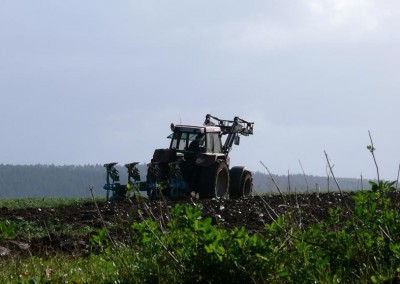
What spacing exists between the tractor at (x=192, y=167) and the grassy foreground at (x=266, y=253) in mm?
15018

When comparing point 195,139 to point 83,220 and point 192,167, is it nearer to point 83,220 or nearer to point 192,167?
point 192,167

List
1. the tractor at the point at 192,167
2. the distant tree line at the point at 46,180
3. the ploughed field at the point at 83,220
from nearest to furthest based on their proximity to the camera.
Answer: the ploughed field at the point at 83,220 → the tractor at the point at 192,167 → the distant tree line at the point at 46,180

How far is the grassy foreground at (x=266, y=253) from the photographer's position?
6531 millimetres

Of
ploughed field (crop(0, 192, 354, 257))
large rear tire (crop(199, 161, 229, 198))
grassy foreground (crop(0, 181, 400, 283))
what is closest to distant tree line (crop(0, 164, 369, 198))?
large rear tire (crop(199, 161, 229, 198))

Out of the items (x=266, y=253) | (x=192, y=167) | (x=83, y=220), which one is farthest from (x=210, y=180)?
(x=266, y=253)

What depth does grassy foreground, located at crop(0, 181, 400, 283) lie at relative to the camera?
6531mm

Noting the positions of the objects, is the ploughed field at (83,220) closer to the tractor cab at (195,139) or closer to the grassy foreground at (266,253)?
the tractor cab at (195,139)

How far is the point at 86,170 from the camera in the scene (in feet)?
581

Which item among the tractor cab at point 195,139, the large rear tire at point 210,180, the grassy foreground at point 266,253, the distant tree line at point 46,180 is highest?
the distant tree line at point 46,180

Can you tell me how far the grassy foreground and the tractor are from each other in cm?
1502

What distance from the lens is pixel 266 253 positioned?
6.62m

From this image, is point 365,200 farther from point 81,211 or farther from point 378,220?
point 81,211

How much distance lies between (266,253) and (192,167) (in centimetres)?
1705

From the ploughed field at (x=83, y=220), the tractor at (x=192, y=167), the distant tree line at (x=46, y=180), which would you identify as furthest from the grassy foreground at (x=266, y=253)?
→ the distant tree line at (x=46, y=180)
